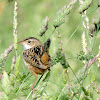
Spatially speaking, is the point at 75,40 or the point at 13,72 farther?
the point at 75,40

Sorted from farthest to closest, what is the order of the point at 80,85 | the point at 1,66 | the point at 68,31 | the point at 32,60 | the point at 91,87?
the point at 68,31 < the point at 32,60 < the point at 91,87 < the point at 1,66 < the point at 80,85

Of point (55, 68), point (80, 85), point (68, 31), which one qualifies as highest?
point (68, 31)

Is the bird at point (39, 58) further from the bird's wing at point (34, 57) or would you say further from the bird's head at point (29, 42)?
the bird's head at point (29, 42)

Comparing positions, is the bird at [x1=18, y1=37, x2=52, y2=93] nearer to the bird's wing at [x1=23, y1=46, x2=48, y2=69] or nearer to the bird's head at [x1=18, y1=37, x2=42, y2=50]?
the bird's wing at [x1=23, y1=46, x2=48, y2=69]

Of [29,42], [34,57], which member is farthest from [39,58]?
[29,42]

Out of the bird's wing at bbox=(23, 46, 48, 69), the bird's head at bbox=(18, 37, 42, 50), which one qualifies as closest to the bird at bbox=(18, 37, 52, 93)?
the bird's wing at bbox=(23, 46, 48, 69)

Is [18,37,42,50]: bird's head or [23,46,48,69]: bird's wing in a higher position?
[18,37,42,50]: bird's head

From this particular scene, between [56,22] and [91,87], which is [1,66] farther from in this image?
[91,87]

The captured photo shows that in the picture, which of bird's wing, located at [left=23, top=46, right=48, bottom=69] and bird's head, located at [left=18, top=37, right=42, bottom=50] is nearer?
bird's wing, located at [left=23, top=46, right=48, bottom=69]

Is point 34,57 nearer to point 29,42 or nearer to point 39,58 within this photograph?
point 39,58

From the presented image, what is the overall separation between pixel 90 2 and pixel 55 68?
1.14 meters

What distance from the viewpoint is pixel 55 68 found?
8.73 ft

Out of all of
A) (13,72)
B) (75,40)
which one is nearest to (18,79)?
(13,72)

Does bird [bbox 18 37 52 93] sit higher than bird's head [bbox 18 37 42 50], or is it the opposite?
bird's head [bbox 18 37 42 50]
